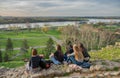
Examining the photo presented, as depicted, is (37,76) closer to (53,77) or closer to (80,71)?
(53,77)

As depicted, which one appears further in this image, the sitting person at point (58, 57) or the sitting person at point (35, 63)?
the sitting person at point (58, 57)

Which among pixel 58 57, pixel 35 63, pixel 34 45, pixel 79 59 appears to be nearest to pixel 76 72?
pixel 79 59

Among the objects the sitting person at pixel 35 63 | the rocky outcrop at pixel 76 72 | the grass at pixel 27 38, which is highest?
the sitting person at pixel 35 63

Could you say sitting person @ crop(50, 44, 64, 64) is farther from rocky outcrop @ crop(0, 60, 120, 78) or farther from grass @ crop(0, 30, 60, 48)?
grass @ crop(0, 30, 60, 48)

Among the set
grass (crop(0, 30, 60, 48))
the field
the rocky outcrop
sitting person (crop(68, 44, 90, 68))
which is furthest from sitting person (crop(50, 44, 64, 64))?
grass (crop(0, 30, 60, 48))

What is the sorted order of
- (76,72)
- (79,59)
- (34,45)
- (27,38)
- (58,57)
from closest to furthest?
1. (76,72)
2. (79,59)
3. (58,57)
4. (34,45)
5. (27,38)

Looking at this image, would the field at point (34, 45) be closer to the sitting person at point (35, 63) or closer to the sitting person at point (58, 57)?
the sitting person at point (58, 57)

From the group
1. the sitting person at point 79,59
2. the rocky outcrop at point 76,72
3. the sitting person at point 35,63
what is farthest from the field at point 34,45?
the sitting person at point 35,63

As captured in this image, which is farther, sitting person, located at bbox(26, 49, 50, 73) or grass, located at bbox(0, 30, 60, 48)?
grass, located at bbox(0, 30, 60, 48)

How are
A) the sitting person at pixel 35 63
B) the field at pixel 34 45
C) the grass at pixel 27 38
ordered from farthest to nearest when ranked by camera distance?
the grass at pixel 27 38
the field at pixel 34 45
the sitting person at pixel 35 63

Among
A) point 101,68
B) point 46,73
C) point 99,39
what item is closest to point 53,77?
point 46,73

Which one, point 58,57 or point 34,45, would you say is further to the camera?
point 34,45

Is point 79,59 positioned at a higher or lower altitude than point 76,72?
higher

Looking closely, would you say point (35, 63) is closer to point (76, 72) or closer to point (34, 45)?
point (76, 72)
